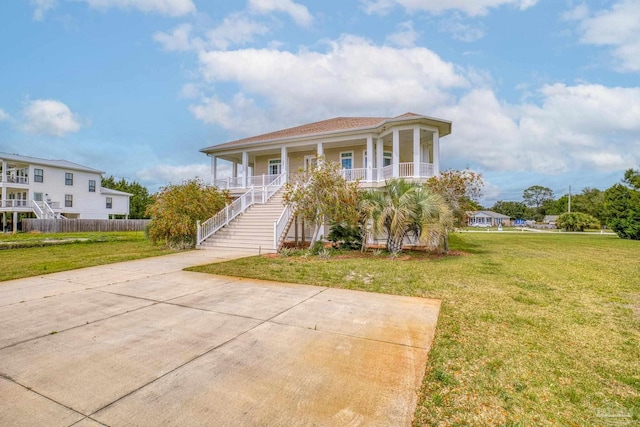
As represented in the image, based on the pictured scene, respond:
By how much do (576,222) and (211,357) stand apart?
51.4 meters

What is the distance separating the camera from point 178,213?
543 inches

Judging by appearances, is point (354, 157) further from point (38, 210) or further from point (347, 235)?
point (38, 210)

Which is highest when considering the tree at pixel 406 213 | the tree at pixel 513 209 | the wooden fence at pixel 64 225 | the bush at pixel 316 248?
the tree at pixel 513 209

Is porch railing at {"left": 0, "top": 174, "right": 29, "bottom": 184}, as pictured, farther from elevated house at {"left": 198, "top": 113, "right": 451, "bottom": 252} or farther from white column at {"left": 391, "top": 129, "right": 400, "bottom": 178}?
white column at {"left": 391, "top": 129, "right": 400, "bottom": 178}

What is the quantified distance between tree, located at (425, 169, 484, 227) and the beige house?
8.54 ft

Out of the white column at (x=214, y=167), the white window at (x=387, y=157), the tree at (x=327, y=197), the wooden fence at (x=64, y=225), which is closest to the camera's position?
the tree at (x=327, y=197)

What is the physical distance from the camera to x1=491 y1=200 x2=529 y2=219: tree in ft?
276

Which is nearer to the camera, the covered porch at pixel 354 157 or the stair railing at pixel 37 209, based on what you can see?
the covered porch at pixel 354 157

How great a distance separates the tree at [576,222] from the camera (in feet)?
133

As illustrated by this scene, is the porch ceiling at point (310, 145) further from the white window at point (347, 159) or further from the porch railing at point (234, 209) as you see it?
the porch railing at point (234, 209)

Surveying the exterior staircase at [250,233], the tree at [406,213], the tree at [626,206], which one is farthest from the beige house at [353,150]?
the tree at [626,206]

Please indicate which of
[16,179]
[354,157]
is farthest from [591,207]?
[16,179]

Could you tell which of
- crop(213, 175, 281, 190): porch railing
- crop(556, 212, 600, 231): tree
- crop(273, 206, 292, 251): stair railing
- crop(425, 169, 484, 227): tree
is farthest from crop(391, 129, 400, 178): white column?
crop(556, 212, 600, 231): tree

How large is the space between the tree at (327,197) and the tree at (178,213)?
16.3 ft
